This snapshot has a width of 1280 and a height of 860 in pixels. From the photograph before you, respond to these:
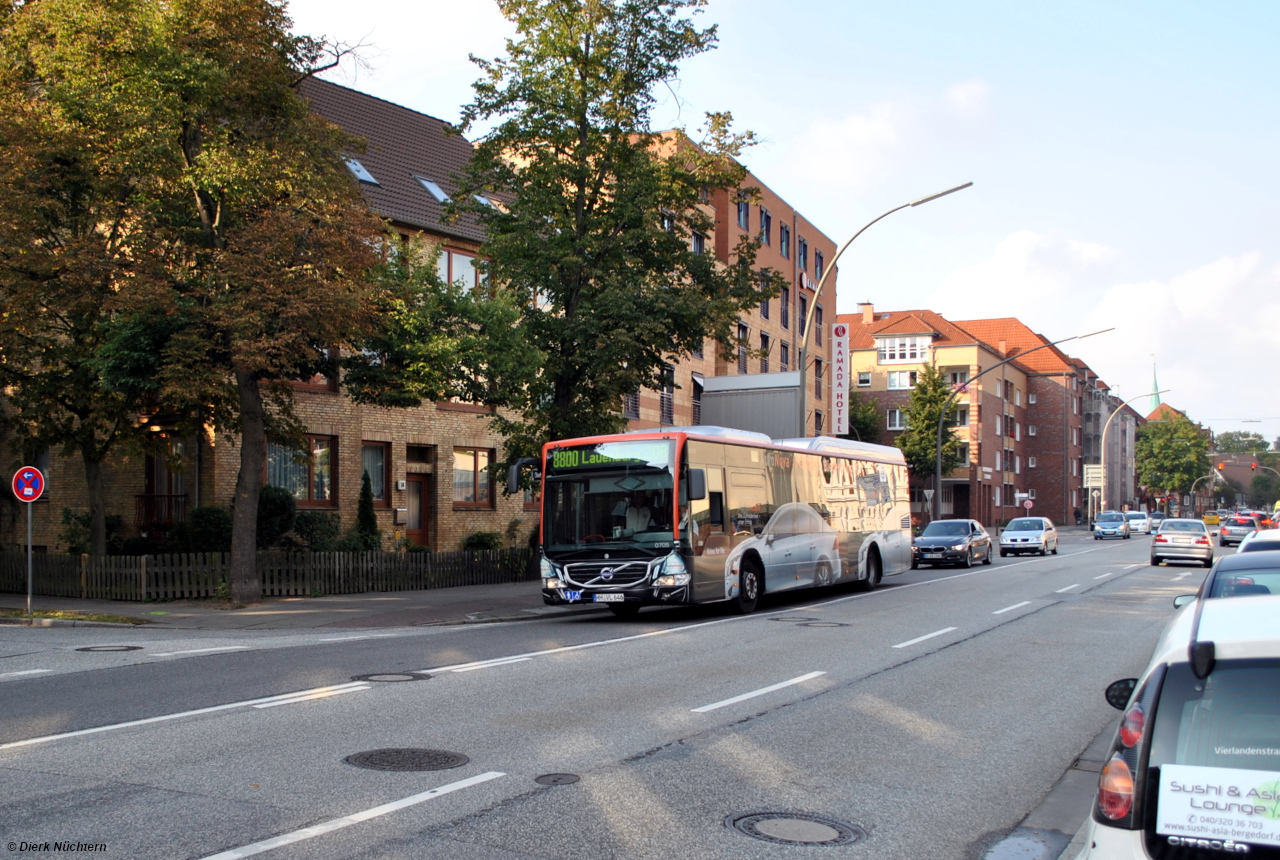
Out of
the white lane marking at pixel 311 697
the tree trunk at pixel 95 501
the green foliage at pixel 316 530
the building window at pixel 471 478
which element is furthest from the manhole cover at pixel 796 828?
the building window at pixel 471 478

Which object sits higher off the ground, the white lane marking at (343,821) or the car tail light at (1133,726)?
the car tail light at (1133,726)

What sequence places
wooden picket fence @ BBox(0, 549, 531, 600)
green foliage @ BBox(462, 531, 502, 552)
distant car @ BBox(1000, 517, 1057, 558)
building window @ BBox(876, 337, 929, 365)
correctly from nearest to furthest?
wooden picket fence @ BBox(0, 549, 531, 600)
green foliage @ BBox(462, 531, 502, 552)
distant car @ BBox(1000, 517, 1057, 558)
building window @ BBox(876, 337, 929, 365)

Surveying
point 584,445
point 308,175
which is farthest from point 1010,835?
point 308,175

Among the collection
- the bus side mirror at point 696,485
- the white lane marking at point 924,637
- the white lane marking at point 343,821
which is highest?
the bus side mirror at point 696,485

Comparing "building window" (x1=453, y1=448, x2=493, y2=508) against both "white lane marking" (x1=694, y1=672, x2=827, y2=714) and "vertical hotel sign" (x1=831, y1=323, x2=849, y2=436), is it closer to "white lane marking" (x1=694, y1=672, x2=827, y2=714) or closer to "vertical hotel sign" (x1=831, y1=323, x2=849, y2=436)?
"vertical hotel sign" (x1=831, y1=323, x2=849, y2=436)

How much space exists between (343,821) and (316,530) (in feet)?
69.7

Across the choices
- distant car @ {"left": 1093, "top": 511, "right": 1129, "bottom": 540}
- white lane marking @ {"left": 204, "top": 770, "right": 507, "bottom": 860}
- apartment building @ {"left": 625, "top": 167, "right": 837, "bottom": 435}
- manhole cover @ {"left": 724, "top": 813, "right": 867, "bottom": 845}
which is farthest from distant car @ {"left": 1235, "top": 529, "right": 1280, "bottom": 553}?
distant car @ {"left": 1093, "top": 511, "right": 1129, "bottom": 540}

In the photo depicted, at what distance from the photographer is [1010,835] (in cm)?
591

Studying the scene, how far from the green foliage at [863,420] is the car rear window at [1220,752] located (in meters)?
64.6

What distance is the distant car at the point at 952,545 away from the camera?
113 feet

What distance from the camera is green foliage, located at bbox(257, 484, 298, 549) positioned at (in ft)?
82.4

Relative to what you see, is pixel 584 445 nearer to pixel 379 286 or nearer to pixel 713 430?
pixel 713 430

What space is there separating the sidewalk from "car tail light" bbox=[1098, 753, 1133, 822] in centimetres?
1527

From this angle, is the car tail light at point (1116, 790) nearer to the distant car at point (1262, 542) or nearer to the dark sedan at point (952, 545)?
the distant car at point (1262, 542)
